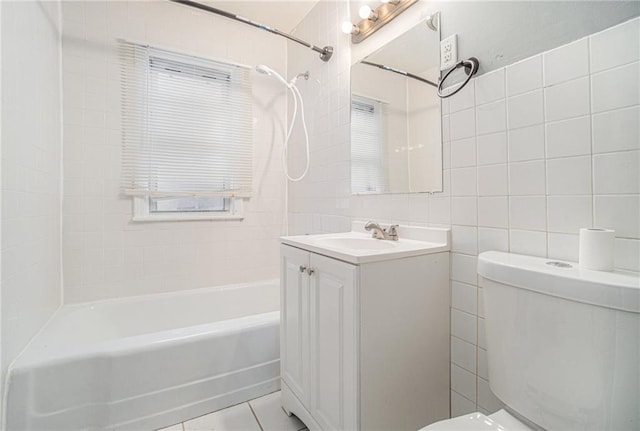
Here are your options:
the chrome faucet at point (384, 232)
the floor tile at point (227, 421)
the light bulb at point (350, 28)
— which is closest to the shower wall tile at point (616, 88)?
the chrome faucet at point (384, 232)

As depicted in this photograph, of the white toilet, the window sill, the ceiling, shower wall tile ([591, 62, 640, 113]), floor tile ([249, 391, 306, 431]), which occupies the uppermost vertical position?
the ceiling

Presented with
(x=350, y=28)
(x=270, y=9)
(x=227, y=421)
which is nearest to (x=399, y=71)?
(x=350, y=28)

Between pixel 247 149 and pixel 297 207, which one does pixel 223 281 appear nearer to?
pixel 297 207

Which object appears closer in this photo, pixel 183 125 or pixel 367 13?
pixel 367 13

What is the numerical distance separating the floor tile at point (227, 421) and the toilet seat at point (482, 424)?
0.92 metres

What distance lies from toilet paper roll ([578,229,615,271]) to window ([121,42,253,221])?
6.81 ft

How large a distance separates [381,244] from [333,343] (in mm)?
494

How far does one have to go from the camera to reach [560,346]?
27.5 inches

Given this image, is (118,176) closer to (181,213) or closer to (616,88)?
(181,213)

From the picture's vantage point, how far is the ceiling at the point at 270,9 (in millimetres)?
2082

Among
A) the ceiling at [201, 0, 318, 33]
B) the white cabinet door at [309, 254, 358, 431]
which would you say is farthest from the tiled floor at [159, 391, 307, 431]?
the ceiling at [201, 0, 318, 33]

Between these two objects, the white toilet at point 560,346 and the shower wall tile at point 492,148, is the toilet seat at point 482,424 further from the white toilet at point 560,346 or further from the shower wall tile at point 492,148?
the shower wall tile at point 492,148

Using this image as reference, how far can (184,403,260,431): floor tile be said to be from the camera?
1354 mm

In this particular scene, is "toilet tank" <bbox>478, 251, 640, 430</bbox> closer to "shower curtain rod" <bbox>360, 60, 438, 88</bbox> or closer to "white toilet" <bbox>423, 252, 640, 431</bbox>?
"white toilet" <bbox>423, 252, 640, 431</bbox>
